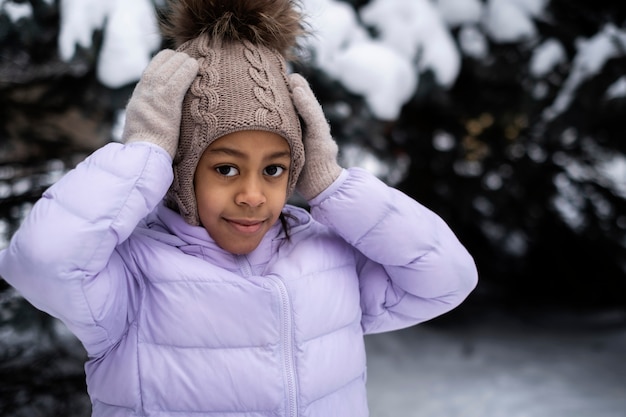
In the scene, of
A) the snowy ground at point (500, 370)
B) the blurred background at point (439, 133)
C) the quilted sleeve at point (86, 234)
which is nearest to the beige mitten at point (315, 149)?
the quilted sleeve at point (86, 234)

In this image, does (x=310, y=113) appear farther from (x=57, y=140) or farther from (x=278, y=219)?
(x=57, y=140)

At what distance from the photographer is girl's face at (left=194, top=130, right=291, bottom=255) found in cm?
135

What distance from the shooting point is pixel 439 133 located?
127 inches

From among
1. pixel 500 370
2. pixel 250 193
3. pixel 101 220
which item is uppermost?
pixel 250 193

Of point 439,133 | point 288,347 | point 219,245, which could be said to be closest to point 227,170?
point 219,245

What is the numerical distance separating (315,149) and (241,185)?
22 centimetres

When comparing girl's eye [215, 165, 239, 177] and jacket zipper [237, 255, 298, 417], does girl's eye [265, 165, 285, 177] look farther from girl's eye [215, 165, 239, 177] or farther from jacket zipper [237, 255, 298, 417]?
jacket zipper [237, 255, 298, 417]

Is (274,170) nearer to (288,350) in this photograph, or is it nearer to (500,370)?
(288,350)

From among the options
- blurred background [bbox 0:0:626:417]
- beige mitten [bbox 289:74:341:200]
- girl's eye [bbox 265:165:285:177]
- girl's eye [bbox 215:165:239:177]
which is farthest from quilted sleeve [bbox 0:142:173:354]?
blurred background [bbox 0:0:626:417]

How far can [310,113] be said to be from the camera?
1445mm

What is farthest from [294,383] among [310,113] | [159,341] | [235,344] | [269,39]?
[269,39]

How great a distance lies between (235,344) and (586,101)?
1.97 metres

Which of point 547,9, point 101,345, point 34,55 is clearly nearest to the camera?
point 101,345

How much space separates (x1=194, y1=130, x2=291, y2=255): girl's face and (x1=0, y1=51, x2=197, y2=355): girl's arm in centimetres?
9
